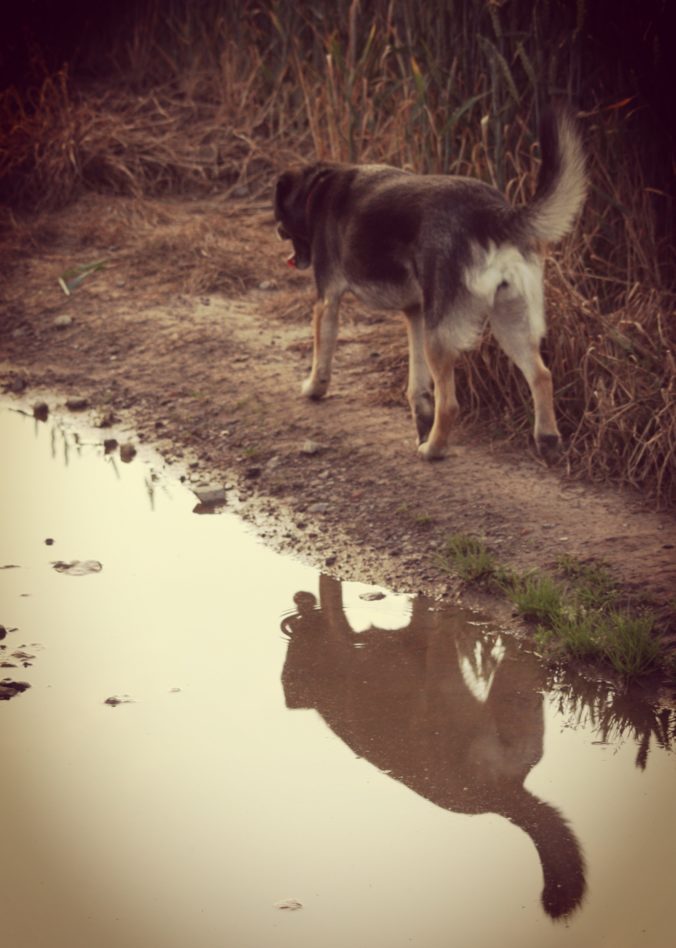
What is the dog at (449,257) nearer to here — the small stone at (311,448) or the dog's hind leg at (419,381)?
the dog's hind leg at (419,381)

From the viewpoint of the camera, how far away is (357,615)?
4.10 metres

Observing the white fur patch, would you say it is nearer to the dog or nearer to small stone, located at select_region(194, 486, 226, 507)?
the dog

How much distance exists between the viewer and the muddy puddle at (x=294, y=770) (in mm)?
2754

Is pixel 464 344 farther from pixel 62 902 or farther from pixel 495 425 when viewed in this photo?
pixel 62 902

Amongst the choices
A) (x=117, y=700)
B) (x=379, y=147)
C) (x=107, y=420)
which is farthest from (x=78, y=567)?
(x=379, y=147)

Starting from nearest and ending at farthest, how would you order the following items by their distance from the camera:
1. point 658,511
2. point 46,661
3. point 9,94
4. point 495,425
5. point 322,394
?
point 46,661, point 658,511, point 495,425, point 322,394, point 9,94

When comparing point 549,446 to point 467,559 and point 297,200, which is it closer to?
point 467,559

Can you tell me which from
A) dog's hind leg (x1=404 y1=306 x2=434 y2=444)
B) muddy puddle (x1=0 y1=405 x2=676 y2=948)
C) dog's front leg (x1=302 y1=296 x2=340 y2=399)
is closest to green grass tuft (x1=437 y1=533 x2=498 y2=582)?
muddy puddle (x1=0 y1=405 x2=676 y2=948)

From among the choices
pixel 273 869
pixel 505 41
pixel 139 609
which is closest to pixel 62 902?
pixel 273 869

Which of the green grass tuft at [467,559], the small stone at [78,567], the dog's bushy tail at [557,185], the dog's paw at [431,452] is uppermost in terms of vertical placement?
the dog's bushy tail at [557,185]

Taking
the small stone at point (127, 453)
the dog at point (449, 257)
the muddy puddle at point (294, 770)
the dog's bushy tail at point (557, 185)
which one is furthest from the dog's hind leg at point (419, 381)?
the small stone at point (127, 453)

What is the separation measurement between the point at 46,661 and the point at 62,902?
1.08 meters

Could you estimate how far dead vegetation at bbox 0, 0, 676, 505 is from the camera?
16.4 ft

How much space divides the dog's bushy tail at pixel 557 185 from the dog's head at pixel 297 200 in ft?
3.82
